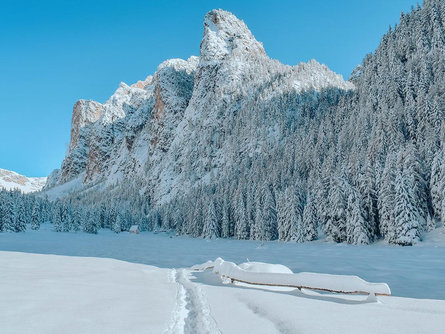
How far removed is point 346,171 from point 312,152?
33021 mm

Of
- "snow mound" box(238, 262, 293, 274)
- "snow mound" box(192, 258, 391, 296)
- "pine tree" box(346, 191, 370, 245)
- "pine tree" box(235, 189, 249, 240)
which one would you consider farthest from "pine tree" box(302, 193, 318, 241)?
"snow mound" box(238, 262, 293, 274)

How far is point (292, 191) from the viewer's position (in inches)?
2384

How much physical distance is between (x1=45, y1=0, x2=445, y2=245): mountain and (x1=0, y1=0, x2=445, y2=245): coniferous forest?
0.93 ft

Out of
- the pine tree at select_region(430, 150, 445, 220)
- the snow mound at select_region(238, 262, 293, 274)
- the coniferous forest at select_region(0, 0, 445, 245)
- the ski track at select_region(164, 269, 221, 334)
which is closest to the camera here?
the ski track at select_region(164, 269, 221, 334)

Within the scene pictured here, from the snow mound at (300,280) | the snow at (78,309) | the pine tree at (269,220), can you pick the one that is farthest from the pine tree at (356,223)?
the snow at (78,309)

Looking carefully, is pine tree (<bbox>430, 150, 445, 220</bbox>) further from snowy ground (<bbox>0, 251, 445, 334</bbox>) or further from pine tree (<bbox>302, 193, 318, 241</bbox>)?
snowy ground (<bbox>0, 251, 445, 334</bbox>)

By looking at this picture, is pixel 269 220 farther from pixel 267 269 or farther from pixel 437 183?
pixel 267 269

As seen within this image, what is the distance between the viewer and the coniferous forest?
4447 cm

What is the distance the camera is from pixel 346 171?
175ft

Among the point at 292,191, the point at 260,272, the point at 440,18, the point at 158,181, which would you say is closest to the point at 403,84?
the point at 440,18

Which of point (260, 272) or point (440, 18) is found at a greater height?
point (440, 18)

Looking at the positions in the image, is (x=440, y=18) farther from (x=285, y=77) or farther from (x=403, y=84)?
(x=285, y=77)

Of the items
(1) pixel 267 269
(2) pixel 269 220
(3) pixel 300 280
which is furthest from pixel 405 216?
(3) pixel 300 280

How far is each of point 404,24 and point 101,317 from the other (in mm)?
128930
